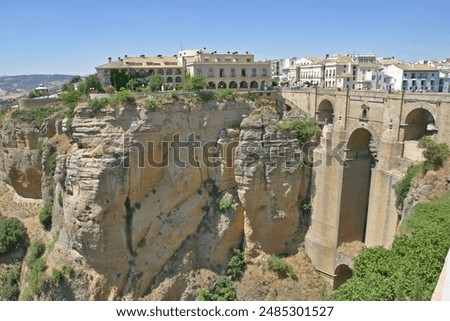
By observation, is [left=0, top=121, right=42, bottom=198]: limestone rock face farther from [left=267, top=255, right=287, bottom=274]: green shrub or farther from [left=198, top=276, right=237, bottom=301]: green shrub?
[left=267, top=255, right=287, bottom=274]: green shrub

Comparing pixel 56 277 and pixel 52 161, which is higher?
pixel 52 161

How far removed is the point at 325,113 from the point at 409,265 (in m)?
17.9

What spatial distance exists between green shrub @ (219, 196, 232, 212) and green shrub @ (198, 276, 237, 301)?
4480 mm

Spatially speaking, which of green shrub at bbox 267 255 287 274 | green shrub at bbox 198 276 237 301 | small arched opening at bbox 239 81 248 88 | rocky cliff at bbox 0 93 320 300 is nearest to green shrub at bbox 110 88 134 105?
rocky cliff at bbox 0 93 320 300

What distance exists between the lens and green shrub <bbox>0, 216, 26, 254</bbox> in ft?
89.0

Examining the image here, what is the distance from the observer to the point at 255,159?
2638cm

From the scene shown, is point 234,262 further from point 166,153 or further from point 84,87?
point 84,87

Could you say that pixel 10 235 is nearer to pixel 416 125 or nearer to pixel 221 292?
pixel 221 292

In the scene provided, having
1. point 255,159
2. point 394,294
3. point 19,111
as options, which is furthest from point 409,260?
point 19,111

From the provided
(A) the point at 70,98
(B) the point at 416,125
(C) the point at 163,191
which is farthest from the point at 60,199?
(B) the point at 416,125

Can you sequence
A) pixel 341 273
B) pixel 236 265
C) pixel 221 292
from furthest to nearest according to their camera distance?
pixel 341 273 < pixel 236 265 < pixel 221 292

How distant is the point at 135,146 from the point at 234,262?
10.1m

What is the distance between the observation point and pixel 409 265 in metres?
13.1

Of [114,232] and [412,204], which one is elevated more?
[412,204]
